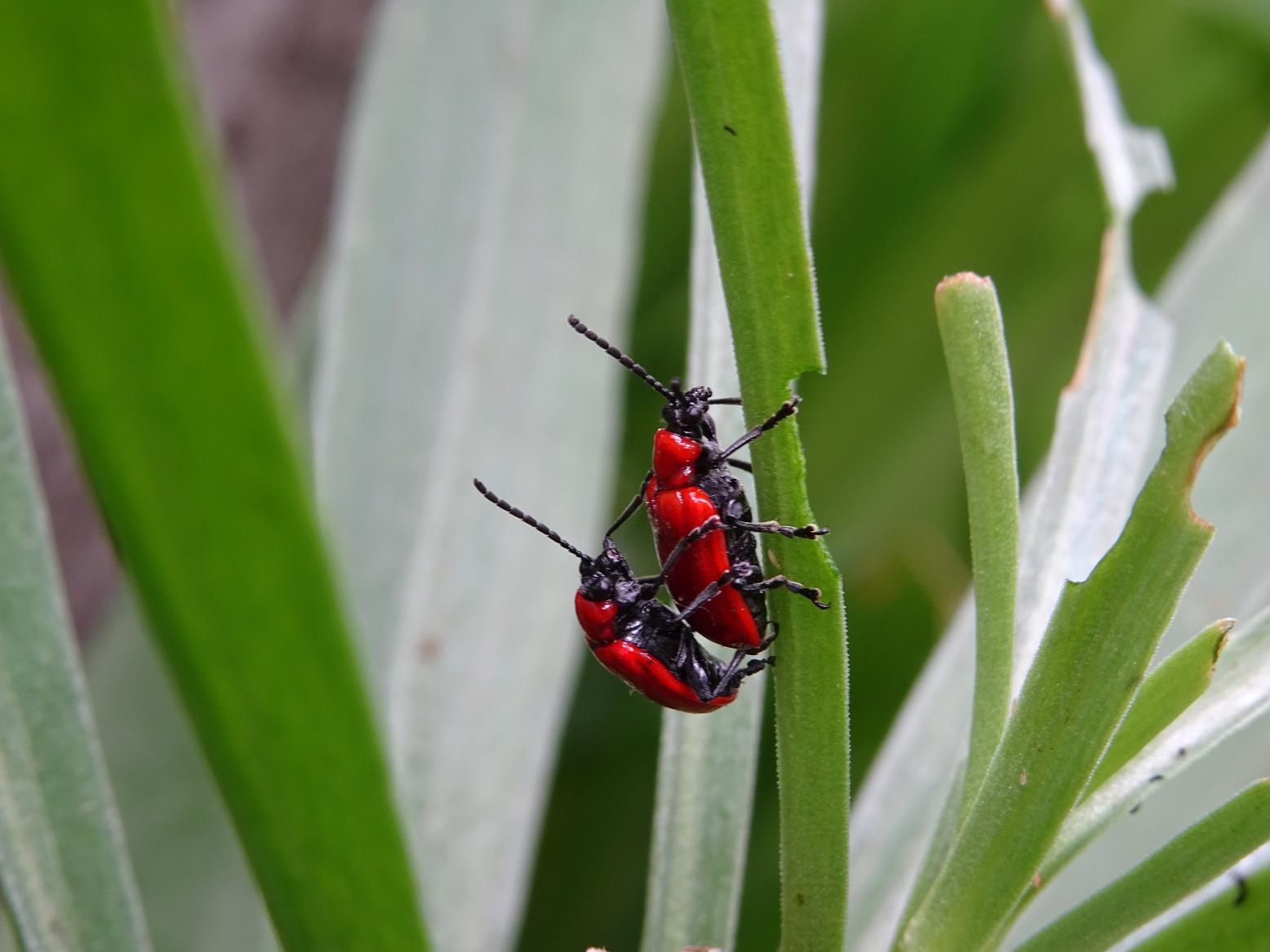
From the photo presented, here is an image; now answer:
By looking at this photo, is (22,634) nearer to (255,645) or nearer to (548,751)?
(255,645)

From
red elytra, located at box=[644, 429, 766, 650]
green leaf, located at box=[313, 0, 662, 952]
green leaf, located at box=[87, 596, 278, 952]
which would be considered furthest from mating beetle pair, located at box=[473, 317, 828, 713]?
green leaf, located at box=[87, 596, 278, 952]

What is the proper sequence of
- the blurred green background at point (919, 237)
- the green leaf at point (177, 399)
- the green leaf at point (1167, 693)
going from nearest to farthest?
the green leaf at point (177, 399) < the green leaf at point (1167, 693) < the blurred green background at point (919, 237)

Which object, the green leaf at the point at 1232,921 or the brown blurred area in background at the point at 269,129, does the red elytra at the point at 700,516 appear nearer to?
the green leaf at the point at 1232,921

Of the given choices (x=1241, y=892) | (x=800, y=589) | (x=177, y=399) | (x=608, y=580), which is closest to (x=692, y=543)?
(x=608, y=580)

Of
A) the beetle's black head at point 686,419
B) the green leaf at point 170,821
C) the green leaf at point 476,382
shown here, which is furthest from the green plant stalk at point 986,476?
the green leaf at point 170,821

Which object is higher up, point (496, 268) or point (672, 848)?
point (496, 268)

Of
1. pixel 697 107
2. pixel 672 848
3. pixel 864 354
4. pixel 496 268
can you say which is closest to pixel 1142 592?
pixel 697 107
